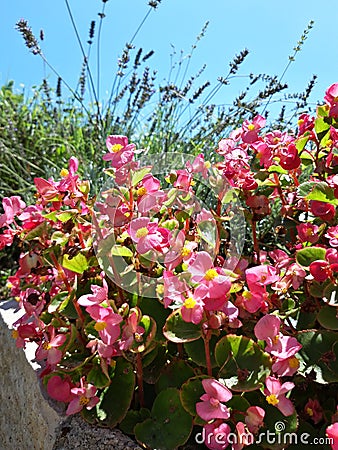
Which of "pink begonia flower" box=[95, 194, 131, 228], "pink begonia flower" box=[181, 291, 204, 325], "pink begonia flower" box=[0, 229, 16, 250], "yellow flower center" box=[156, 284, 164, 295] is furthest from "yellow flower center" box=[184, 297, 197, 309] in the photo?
"pink begonia flower" box=[0, 229, 16, 250]

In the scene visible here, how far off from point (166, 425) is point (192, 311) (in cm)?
21

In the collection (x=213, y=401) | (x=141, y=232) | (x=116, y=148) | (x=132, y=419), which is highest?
(x=116, y=148)

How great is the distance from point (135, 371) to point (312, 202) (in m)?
0.46

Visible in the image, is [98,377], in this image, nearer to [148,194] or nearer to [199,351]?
[199,351]

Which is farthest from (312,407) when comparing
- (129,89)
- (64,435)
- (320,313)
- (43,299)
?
(129,89)

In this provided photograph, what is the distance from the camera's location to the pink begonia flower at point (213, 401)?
0.77m

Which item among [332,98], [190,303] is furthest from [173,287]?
[332,98]

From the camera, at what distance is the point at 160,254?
865 mm

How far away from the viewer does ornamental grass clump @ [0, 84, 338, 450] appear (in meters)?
0.80

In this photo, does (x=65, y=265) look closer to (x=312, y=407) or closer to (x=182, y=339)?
(x=182, y=339)

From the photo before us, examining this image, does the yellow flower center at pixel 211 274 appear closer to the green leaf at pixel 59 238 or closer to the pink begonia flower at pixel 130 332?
the pink begonia flower at pixel 130 332

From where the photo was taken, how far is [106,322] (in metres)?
0.82

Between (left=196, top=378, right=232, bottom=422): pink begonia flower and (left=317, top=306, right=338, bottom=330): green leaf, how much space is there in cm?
20

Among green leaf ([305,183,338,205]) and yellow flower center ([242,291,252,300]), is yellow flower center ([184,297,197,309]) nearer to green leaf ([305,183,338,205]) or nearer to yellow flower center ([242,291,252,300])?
yellow flower center ([242,291,252,300])
